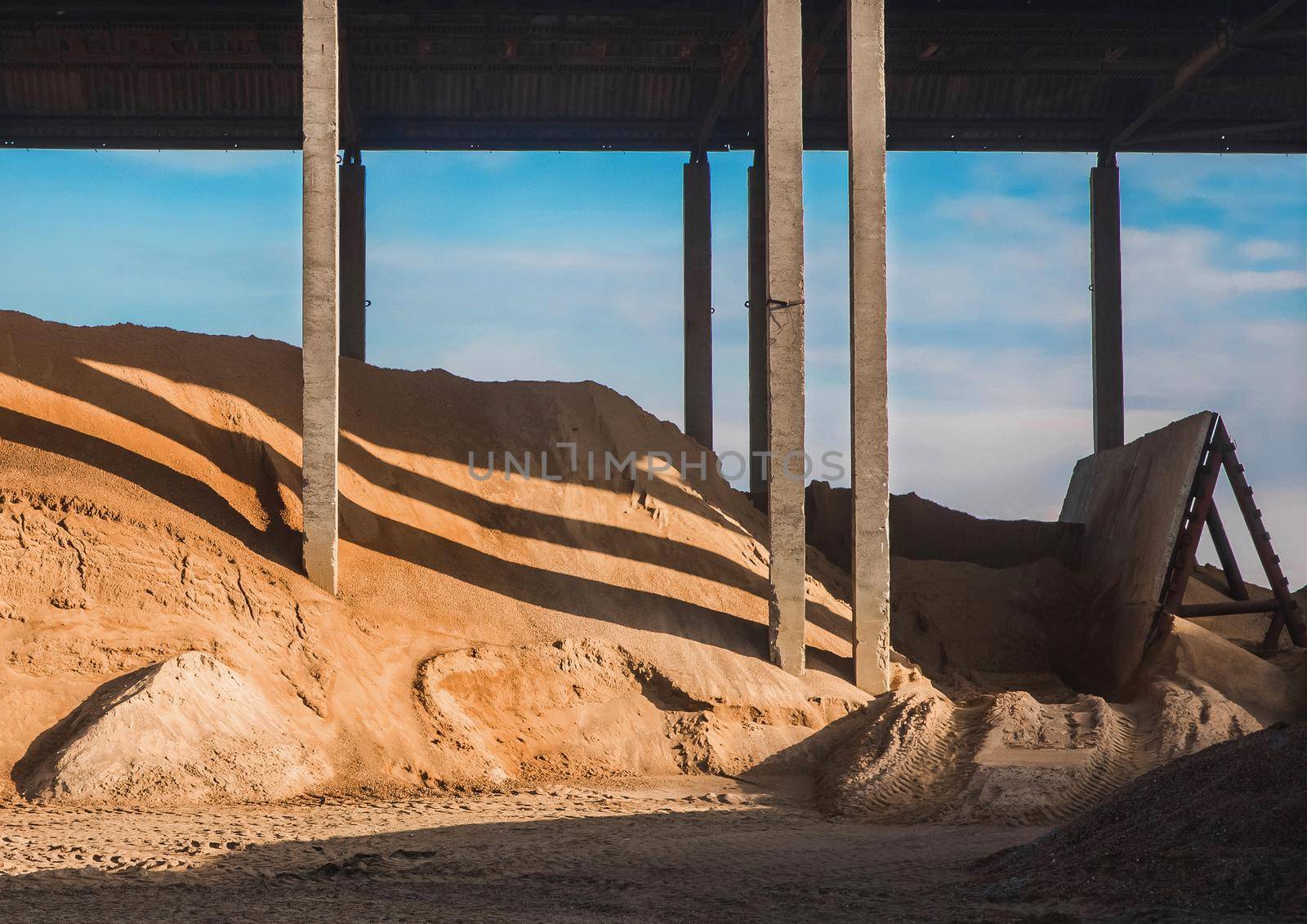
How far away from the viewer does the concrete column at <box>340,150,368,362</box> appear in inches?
790

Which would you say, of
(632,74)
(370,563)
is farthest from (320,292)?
(632,74)

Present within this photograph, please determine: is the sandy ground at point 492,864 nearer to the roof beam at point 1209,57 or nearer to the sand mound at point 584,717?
the sand mound at point 584,717

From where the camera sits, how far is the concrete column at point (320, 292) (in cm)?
1298

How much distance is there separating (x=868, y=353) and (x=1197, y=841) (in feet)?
24.6

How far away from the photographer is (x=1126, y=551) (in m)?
16.9

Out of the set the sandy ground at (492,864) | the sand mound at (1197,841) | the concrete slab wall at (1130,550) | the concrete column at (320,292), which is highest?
the concrete column at (320,292)

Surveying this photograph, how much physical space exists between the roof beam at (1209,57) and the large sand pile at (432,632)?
365 inches

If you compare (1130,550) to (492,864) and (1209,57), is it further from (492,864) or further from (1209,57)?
(492,864)

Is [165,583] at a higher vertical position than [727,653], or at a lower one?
higher

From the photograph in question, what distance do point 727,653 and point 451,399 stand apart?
5377mm

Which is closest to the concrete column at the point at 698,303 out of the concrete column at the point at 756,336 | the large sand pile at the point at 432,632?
the concrete column at the point at 756,336

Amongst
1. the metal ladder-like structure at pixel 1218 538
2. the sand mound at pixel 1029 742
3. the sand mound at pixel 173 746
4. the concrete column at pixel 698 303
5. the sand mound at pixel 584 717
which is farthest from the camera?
the concrete column at pixel 698 303

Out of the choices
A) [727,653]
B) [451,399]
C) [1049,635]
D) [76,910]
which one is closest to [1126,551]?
[1049,635]

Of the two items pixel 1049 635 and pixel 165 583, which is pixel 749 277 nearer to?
pixel 1049 635
